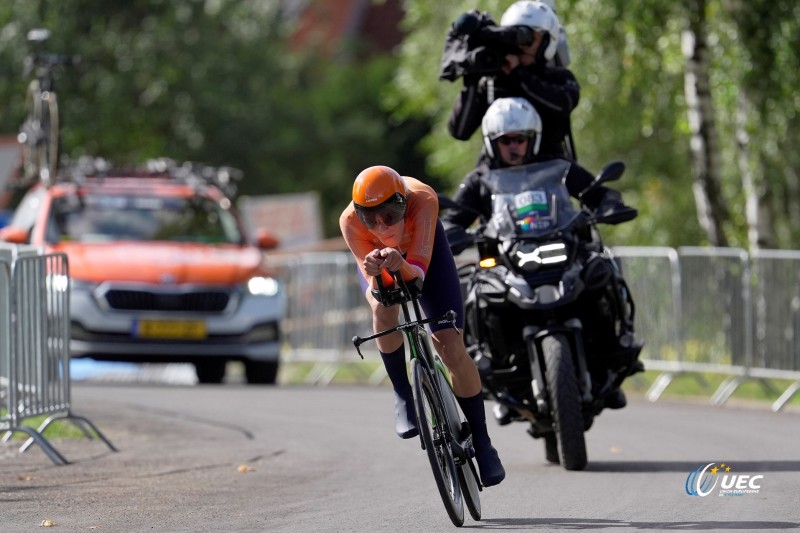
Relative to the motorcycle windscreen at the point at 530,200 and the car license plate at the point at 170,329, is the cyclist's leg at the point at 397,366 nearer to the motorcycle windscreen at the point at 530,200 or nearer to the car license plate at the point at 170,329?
the motorcycle windscreen at the point at 530,200

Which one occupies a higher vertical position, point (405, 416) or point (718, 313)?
point (405, 416)

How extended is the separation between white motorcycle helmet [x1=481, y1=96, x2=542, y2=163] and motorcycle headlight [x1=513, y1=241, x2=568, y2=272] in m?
0.74

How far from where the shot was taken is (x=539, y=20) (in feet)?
39.7

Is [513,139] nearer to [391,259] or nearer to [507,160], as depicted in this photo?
[507,160]

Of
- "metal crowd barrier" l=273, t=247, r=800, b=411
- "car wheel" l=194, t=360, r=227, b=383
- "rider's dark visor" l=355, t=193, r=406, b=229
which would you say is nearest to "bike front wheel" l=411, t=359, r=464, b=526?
"rider's dark visor" l=355, t=193, r=406, b=229

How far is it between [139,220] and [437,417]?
451 inches

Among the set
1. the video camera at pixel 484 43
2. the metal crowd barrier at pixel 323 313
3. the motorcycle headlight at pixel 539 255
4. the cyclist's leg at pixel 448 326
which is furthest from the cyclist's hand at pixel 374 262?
the metal crowd barrier at pixel 323 313

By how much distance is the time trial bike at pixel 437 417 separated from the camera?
848cm

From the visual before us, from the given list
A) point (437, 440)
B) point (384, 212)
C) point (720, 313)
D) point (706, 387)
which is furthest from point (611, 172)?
point (706, 387)

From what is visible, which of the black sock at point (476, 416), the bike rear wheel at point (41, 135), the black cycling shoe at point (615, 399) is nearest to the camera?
the black sock at point (476, 416)

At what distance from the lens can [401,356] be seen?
30.2ft

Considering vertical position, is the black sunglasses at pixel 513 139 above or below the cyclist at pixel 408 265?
above

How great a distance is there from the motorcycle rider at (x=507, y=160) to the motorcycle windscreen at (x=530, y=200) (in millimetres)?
74

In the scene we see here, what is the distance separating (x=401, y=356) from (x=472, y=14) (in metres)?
3.65
